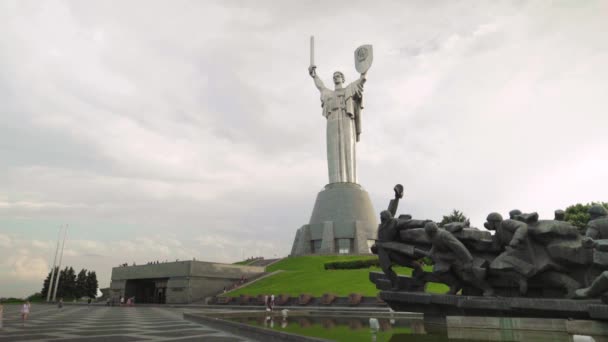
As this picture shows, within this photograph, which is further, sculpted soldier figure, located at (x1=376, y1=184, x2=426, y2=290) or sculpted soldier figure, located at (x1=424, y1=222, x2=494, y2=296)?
sculpted soldier figure, located at (x1=376, y1=184, x2=426, y2=290)

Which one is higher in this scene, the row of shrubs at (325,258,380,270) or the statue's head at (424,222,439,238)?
the row of shrubs at (325,258,380,270)

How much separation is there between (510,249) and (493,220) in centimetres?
85

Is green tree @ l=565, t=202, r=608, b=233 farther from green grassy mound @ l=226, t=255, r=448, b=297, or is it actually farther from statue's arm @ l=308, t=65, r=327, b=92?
statue's arm @ l=308, t=65, r=327, b=92

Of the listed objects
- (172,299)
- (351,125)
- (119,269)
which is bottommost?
(172,299)

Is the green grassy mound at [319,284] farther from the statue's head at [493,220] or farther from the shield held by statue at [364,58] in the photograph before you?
the shield held by statue at [364,58]

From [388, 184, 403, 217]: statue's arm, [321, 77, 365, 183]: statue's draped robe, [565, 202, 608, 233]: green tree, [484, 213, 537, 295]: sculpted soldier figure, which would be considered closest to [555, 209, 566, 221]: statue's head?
[484, 213, 537, 295]: sculpted soldier figure

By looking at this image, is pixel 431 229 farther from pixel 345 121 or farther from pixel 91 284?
pixel 91 284

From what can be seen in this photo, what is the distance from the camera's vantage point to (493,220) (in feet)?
30.9

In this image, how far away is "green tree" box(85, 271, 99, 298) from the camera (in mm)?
54763

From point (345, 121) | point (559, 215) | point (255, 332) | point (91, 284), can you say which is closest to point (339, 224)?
point (345, 121)

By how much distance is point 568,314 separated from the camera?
310 inches

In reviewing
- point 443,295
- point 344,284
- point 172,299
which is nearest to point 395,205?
point 443,295

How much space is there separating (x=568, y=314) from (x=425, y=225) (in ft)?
11.4

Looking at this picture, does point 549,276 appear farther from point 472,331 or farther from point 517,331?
point 472,331
